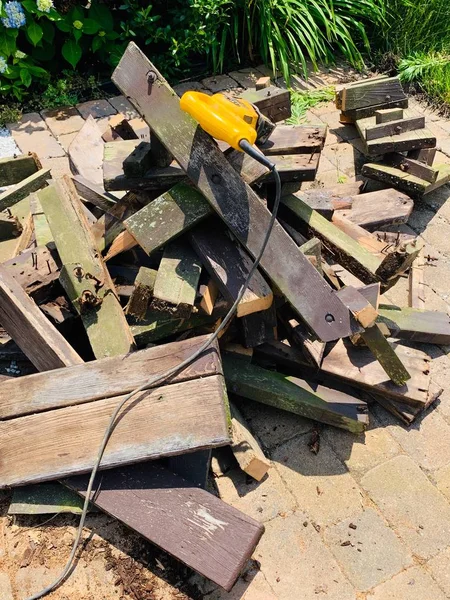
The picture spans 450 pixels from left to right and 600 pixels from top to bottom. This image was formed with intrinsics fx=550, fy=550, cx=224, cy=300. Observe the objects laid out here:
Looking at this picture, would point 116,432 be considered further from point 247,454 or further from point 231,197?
point 231,197

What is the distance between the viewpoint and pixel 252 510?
3184 mm

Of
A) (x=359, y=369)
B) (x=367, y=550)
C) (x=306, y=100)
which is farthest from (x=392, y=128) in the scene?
(x=367, y=550)

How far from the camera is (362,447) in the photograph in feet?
11.5

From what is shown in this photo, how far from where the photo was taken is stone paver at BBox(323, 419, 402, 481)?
3.42 m

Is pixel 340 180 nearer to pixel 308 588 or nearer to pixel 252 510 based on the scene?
pixel 252 510

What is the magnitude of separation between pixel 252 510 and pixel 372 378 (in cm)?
113

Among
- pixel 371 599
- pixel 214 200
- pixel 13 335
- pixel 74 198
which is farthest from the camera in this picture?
pixel 74 198

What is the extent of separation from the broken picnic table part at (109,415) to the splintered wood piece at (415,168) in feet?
9.97

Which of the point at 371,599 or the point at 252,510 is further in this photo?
the point at 252,510

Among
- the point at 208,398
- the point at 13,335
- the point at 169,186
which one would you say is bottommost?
the point at 208,398

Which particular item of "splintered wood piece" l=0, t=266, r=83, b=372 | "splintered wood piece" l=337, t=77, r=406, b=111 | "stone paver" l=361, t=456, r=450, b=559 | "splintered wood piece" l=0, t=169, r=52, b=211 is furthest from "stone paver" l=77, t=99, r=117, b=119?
"stone paver" l=361, t=456, r=450, b=559

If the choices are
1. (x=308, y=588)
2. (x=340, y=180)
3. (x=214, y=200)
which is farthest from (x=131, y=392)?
(x=340, y=180)

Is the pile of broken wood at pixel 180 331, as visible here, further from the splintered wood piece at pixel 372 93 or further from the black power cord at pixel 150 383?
the splintered wood piece at pixel 372 93

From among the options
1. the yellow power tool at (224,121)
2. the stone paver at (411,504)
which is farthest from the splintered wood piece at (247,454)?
the yellow power tool at (224,121)
